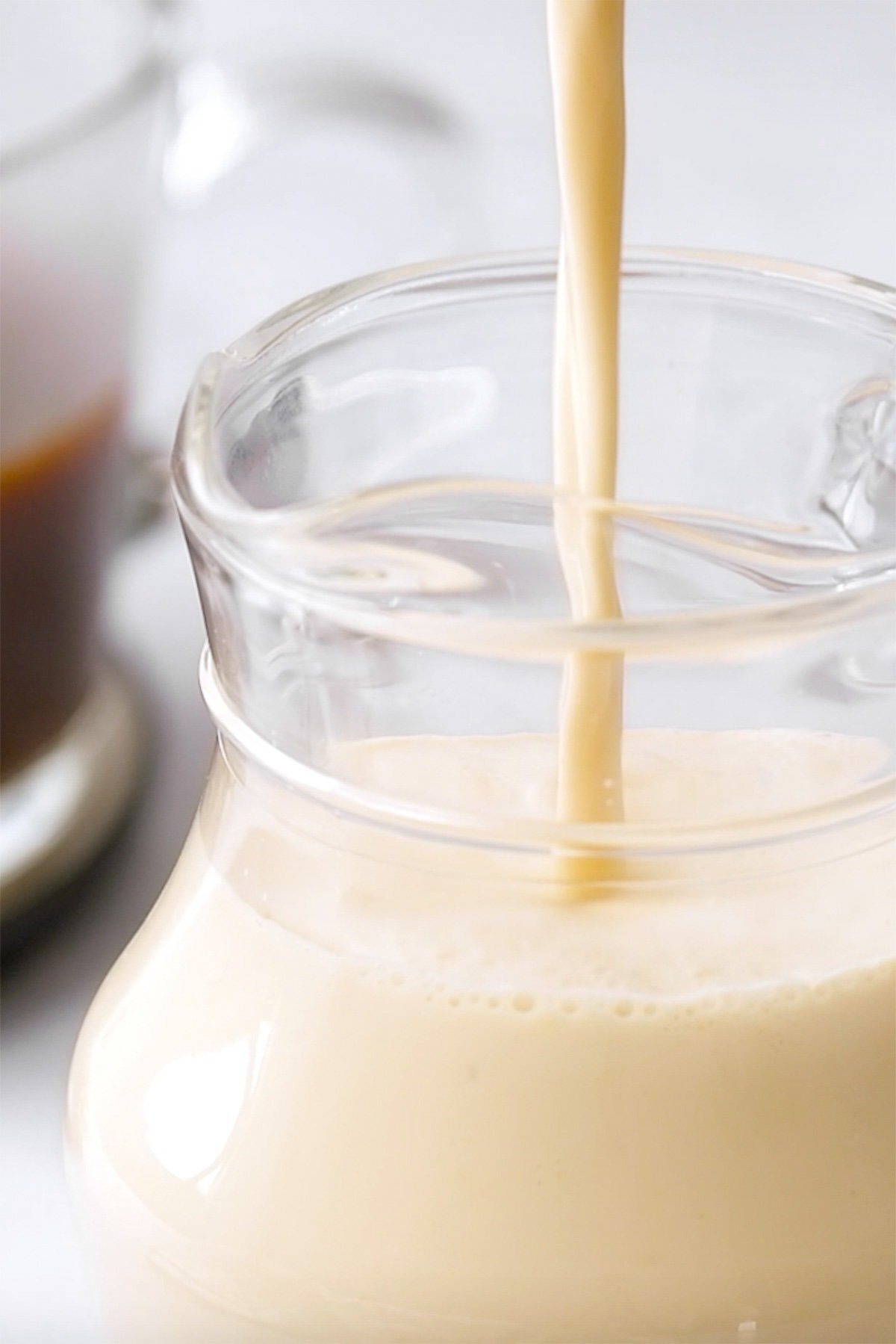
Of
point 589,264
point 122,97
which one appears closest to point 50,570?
point 122,97

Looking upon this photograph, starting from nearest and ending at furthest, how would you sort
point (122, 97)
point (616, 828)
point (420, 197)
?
1. point (616, 828)
2. point (122, 97)
3. point (420, 197)

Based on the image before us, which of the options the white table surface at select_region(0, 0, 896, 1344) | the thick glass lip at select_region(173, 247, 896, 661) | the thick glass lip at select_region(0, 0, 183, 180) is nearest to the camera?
the thick glass lip at select_region(173, 247, 896, 661)

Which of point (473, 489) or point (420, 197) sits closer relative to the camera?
point (473, 489)

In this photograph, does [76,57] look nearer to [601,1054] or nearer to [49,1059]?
[49,1059]

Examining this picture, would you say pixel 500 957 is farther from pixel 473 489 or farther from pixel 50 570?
pixel 50 570

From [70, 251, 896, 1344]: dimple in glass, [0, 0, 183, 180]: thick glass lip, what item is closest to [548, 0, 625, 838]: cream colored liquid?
[70, 251, 896, 1344]: dimple in glass

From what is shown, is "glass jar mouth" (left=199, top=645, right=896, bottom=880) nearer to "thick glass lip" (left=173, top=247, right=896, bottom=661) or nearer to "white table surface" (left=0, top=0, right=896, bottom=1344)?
"thick glass lip" (left=173, top=247, right=896, bottom=661)

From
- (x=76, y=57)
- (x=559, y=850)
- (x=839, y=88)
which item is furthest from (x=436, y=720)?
(x=839, y=88)
